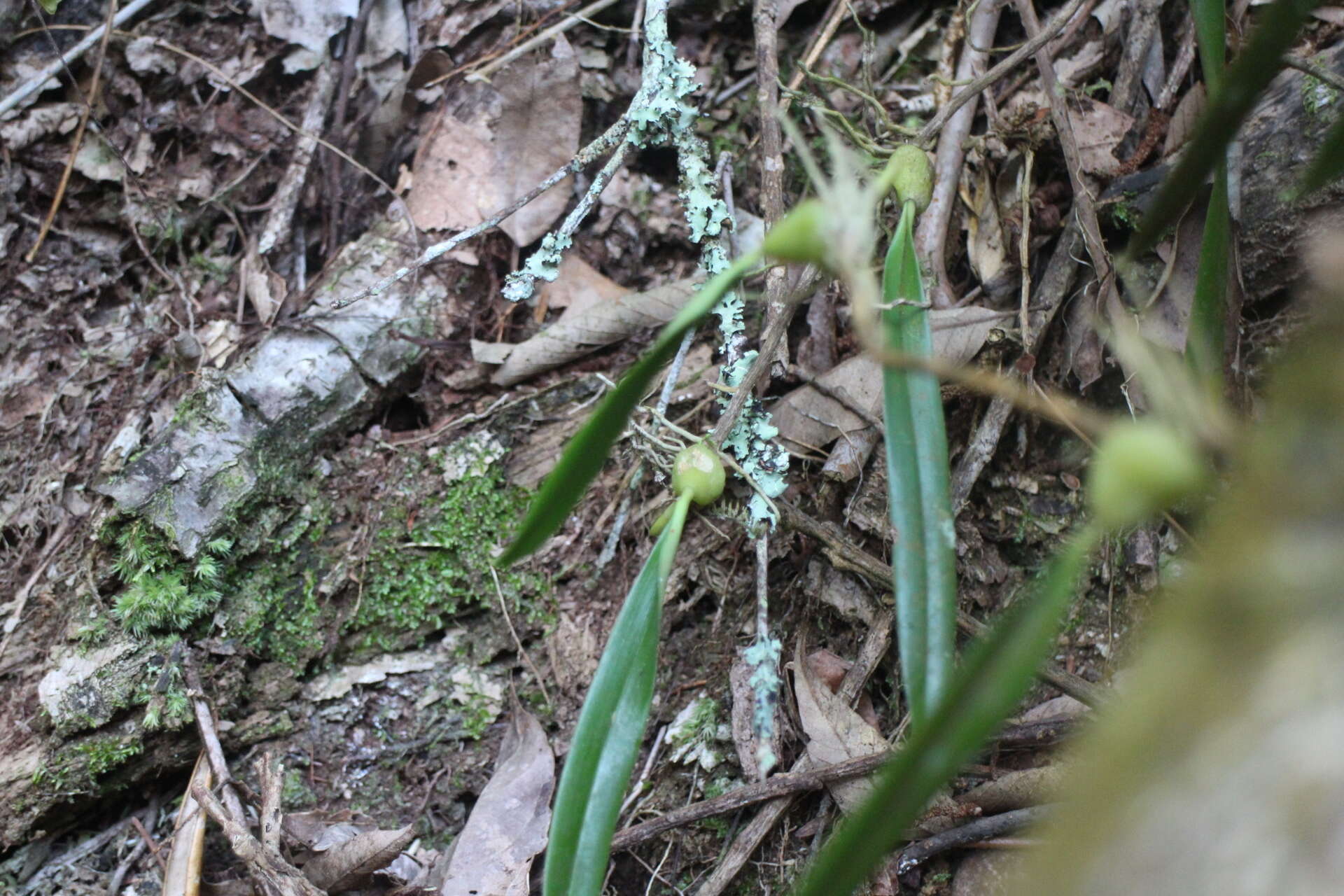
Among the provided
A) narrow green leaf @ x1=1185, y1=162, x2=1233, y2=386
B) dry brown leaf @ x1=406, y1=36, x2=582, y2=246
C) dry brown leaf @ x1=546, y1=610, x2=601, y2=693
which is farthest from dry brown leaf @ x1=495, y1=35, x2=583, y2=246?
narrow green leaf @ x1=1185, y1=162, x2=1233, y2=386

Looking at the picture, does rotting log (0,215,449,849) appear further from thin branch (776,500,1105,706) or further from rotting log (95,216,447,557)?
thin branch (776,500,1105,706)

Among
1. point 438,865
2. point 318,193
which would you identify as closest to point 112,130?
point 318,193

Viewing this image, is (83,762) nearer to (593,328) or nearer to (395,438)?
(395,438)

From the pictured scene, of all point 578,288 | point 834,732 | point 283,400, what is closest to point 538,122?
point 578,288

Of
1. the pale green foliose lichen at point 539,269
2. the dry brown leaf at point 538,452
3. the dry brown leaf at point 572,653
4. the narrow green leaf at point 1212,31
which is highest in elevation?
the narrow green leaf at point 1212,31

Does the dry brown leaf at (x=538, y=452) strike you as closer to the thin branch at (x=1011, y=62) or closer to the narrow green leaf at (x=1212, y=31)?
the thin branch at (x=1011, y=62)

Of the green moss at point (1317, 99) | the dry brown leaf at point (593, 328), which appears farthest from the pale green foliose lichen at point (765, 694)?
the green moss at point (1317, 99)

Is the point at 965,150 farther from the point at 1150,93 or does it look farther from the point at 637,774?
the point at 637,774
